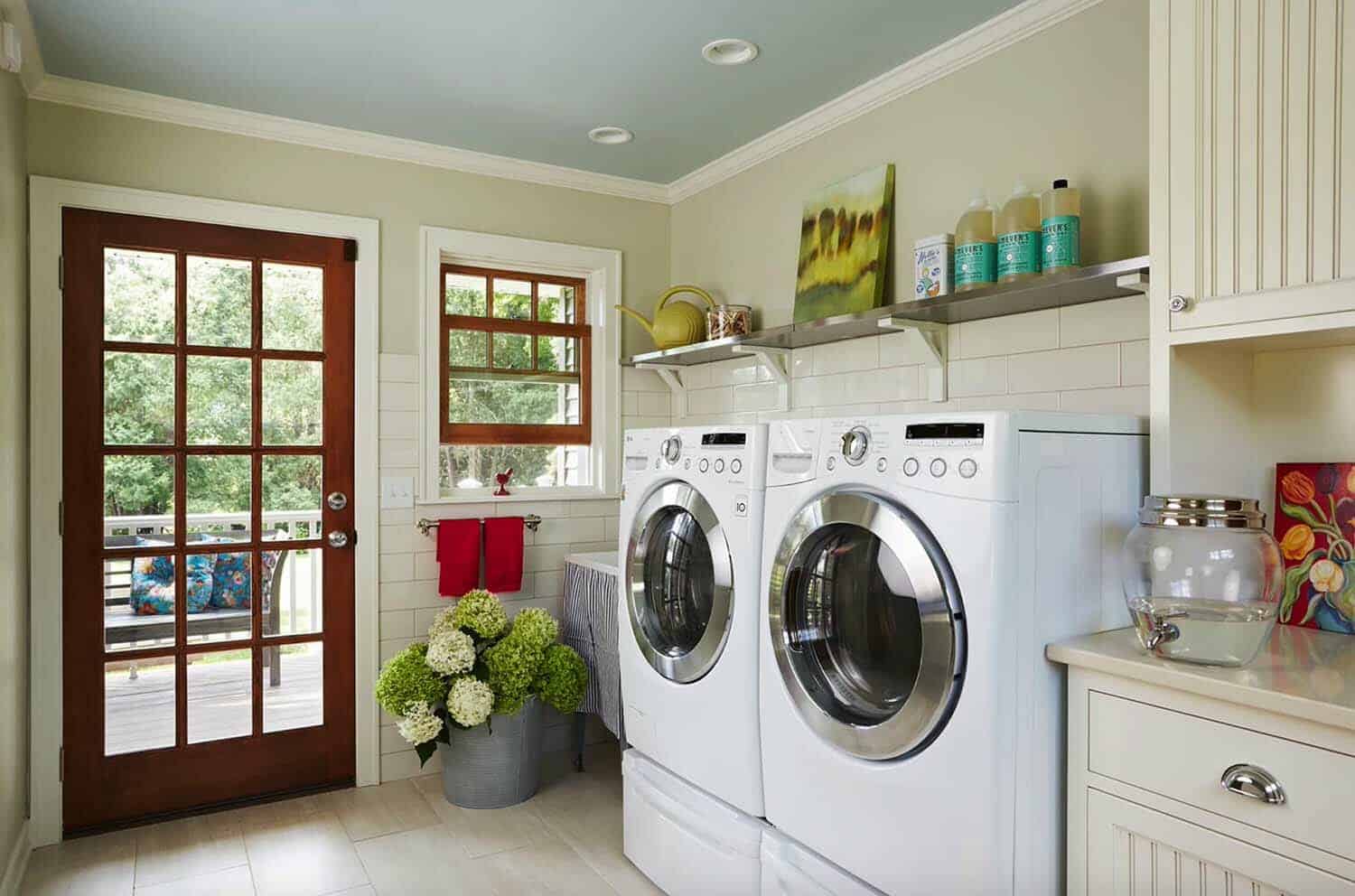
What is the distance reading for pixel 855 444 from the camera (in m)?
1.82

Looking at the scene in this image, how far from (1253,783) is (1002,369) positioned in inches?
52.0

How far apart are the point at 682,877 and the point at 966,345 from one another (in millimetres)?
1674

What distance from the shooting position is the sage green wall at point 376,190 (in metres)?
2.86

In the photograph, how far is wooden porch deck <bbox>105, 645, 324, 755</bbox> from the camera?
2.90 meters

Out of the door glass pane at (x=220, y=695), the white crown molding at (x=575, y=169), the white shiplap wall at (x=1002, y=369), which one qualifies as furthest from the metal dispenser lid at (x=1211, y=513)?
the door glass pane at (x=220, y=695)

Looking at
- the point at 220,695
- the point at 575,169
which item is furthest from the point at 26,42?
the point at 220,695

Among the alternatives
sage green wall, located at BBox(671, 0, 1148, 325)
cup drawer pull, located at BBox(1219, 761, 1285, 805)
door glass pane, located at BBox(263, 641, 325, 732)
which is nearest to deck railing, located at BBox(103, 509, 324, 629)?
door glass pane, located at BBox(263, 641, 325, 732)

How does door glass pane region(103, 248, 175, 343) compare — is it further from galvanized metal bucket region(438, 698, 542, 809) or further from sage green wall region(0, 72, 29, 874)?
galvanized metal bucket region(438, 698, 542, 809)

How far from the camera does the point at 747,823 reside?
6.88 feet

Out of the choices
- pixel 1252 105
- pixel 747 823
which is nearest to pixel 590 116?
pixel 1252 105

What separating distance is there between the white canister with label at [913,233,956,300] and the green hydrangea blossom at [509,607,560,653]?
5.72 ft

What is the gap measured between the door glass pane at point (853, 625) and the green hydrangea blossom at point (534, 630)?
1.39m

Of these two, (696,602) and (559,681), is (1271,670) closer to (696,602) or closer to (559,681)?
(696,602)

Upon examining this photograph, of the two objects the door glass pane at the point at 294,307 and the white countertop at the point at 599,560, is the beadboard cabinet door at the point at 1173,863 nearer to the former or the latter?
the white countertop at the point at 599,560
